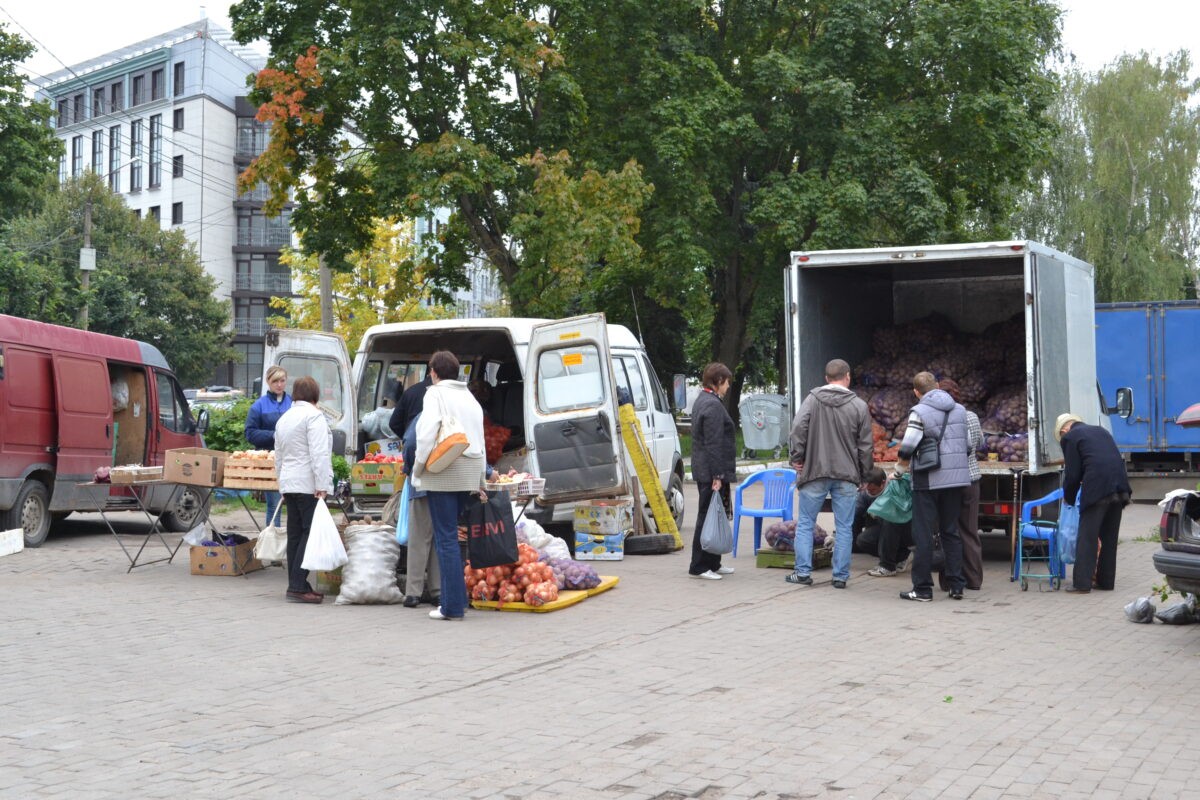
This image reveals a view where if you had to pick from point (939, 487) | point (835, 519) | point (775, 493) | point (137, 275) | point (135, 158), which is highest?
point (135, 158)

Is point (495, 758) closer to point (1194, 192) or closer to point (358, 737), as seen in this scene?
point (358, 737)

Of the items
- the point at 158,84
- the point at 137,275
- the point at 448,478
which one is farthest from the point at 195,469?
the point at 158,84

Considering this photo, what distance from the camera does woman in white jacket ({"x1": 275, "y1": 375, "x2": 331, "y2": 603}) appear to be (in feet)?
33.0

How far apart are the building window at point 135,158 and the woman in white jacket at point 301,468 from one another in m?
68.1

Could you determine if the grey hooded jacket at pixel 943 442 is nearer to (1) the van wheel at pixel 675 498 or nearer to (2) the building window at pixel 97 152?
(1) the van wheel at pixel 675 498

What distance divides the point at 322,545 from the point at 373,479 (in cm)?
321

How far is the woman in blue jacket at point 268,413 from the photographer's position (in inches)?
474

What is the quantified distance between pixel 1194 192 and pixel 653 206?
21.8 m

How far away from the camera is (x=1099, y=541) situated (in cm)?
Result: 1127

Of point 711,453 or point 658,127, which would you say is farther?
point 658,127

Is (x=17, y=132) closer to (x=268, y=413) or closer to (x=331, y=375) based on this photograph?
(x=331, y=375)

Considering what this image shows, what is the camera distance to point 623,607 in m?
10.1

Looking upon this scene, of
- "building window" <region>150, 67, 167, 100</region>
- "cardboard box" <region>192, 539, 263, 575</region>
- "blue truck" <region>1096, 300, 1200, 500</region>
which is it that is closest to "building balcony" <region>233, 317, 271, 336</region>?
"building window" <region>150, 67, 167, 100</region>

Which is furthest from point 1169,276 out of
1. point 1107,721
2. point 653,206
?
point 1107,721
